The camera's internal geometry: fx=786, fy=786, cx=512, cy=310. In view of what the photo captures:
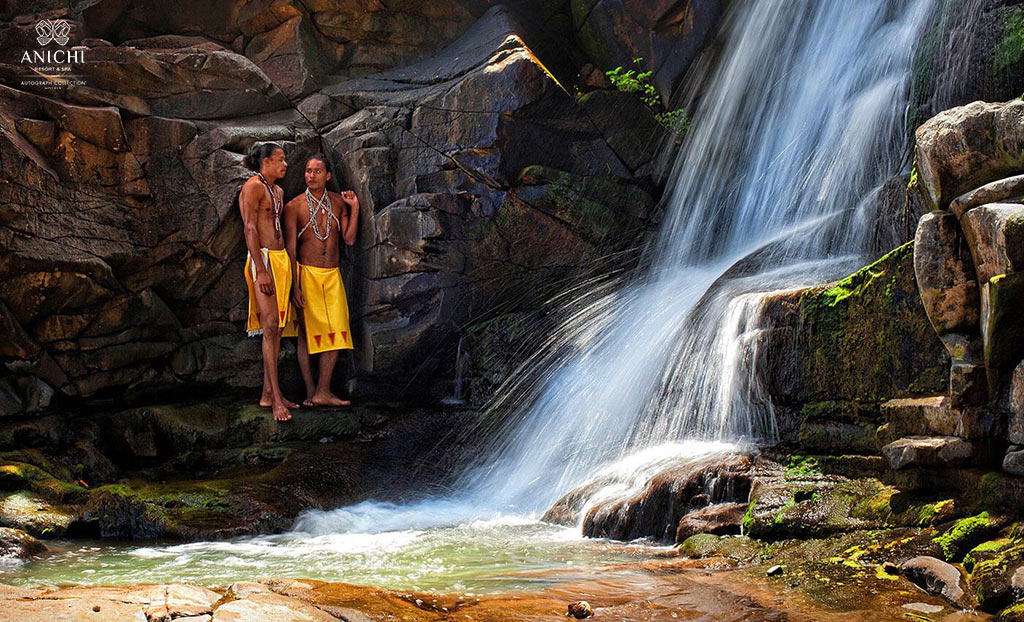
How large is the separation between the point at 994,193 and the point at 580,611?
10.5 ft

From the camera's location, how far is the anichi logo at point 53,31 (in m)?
9.55

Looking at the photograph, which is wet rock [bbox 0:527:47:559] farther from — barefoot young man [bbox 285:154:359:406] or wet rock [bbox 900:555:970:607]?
wet rock [bbox 900:555:970:607]

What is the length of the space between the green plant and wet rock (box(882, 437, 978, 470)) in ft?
22.5

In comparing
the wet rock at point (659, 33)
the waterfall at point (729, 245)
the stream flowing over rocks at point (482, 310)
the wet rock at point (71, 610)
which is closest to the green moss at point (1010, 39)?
the stream flowing over rocks at point (482, 310)

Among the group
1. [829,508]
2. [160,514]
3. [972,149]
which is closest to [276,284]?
[160,514]

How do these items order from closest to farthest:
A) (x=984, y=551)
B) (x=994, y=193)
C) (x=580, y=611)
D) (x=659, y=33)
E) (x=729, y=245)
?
1. (x=580, y=611)
2. (x=984, y=551)
3. (x=994, y=193)
4. (x=729, y=245)
5. (x=659, y=33)

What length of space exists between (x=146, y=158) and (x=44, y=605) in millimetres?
6993

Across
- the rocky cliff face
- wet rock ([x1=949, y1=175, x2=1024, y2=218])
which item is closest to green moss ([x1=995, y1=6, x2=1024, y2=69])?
wet rock ([x1=949, y1=175, x2=1024, y2=218])

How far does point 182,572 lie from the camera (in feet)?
16.8

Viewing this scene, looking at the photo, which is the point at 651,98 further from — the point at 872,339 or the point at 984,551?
the point at 984,551

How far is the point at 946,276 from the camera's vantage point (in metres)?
4.54

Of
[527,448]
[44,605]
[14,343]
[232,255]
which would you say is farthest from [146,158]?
[44,605]

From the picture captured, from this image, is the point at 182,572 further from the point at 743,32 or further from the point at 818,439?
the point at 743,32

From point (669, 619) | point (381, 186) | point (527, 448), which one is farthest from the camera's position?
point (381, 186)
